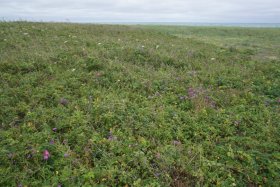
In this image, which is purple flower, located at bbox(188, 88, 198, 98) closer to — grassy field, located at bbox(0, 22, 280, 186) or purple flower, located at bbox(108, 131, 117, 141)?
grassy field, located at bbox(0, 22, 280, 186)

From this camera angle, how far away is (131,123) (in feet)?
16.3

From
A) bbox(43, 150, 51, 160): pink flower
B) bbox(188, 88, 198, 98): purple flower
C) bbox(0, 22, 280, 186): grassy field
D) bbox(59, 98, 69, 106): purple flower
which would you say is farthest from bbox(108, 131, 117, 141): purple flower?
bbox(188, 88, 198, 98): purple flower

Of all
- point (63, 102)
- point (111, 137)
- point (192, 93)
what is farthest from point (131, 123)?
point (192, 93)

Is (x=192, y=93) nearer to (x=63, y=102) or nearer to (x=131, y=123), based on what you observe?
(x=131, y=123)

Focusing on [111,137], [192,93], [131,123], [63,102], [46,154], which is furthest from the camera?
[192,93]

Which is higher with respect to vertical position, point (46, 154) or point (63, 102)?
point (63, 102)

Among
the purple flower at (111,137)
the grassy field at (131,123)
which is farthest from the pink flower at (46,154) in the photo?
the purple flower at (111,137)

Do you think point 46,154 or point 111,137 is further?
point 111,137

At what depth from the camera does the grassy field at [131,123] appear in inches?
146

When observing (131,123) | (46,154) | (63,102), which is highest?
(63,102)

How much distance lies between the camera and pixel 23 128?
14.9ft

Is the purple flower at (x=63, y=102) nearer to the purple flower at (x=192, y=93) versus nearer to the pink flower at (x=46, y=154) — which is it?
the pink flower at (x=46, y=154)

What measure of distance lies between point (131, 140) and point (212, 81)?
4.60m

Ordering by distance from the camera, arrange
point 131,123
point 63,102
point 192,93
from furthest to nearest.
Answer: point 192,93
point 63,102
point 131,123
